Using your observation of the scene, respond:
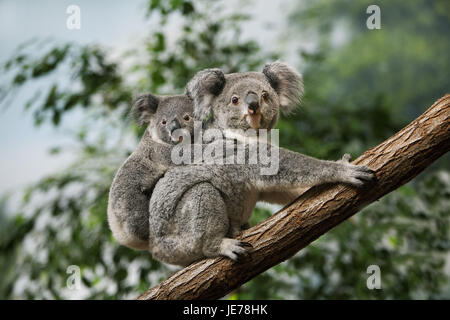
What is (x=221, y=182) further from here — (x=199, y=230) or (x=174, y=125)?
(x=174, y=125)

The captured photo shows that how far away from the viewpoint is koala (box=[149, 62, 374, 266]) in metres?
2.21

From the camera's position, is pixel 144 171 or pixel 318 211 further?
pixel 144 171

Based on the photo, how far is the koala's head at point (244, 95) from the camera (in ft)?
7.65

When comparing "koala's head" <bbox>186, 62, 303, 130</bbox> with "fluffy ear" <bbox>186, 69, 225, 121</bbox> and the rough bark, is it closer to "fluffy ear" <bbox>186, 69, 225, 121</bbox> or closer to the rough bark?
"fluffy ear" <bbox>186, 69, 225, 121</bbox>

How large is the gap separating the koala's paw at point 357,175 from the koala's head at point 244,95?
0.55 m

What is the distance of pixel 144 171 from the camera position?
2.48 m

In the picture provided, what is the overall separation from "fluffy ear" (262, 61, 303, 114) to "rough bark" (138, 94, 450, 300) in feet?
1.96

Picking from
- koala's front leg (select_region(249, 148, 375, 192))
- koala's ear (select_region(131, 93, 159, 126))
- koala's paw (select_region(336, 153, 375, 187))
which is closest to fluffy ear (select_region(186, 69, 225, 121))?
koala's ear (select_region(131, 93, 159, 126))

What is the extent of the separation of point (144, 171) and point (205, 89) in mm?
591

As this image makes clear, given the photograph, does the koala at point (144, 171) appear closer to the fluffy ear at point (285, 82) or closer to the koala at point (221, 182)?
the koala at point (221, 182)

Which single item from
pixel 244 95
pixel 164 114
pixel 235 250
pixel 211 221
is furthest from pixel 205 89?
pixel 235 250

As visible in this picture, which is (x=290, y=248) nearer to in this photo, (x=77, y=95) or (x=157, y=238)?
(x=157, y=238)

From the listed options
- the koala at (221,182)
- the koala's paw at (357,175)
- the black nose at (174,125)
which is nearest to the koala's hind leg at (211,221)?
the koala at (221,182)
